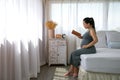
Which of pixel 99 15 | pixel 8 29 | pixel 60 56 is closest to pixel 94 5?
pixel 99 15

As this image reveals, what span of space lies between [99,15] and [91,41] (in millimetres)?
Result: 1834

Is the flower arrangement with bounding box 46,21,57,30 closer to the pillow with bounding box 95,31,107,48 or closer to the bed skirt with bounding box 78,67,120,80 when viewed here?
the pillow with bounding box 95,31,107,48

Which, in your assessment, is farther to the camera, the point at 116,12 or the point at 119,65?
the point at 116,12

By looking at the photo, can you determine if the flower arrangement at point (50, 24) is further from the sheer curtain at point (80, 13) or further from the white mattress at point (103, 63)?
the white mattress at point (103, 63)

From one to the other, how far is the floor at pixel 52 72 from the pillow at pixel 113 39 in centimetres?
141

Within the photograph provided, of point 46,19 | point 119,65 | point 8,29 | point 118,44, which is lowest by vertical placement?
point 119,65

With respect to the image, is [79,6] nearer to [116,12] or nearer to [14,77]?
[116,12]

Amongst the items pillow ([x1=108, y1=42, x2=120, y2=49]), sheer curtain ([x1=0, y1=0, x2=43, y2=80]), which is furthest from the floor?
pillow ([x1=108, y1=42, x2=120, y2=49])

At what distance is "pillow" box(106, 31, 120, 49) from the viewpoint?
A: 4570mm

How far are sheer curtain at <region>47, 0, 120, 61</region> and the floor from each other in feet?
3.23

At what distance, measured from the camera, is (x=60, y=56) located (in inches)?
203

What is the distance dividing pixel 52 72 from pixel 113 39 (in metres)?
1.88

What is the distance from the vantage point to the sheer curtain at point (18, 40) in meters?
2.98

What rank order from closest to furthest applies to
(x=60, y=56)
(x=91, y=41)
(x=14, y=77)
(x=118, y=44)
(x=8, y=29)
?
1. (x=8, y=29)
2. (x=14, y=77)
3. (x=91, y=41)
4. (x=118, y=44)
5. (x=60, y=56)
